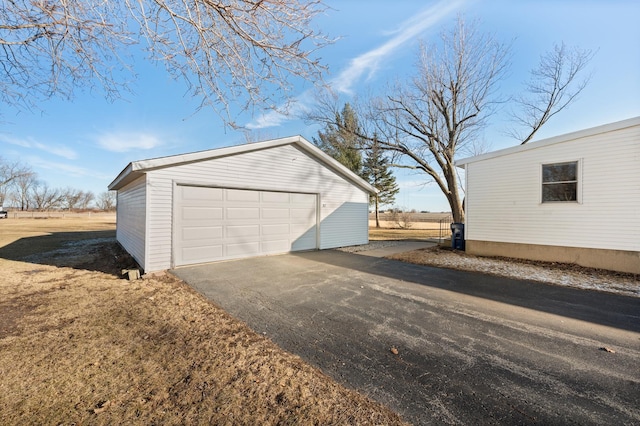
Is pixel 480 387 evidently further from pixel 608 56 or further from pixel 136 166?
pixel 608 56

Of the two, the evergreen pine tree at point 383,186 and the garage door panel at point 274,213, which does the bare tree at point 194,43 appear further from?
the evergreen pine tree at point 383,186

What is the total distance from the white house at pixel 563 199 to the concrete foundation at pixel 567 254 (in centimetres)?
2

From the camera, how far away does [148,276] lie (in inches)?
242

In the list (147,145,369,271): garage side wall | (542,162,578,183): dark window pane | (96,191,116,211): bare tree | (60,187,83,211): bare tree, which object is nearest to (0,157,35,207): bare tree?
(60,187,83,211): bare tree

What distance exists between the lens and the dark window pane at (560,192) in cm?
733

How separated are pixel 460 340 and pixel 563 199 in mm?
7181

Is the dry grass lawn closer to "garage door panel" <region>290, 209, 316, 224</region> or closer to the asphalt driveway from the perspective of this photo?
the asphalt driveway

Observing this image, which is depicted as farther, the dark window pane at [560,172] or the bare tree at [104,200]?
the bare tree at [104,200]

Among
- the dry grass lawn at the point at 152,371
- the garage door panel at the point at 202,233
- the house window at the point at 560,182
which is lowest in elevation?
the dry grass lawn at the point at 152,371

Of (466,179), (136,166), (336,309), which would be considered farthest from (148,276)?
(466,179)

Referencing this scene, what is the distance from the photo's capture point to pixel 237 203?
784cm

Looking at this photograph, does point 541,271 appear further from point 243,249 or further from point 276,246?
point 243,249

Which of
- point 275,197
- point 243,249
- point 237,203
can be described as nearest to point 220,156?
point 237,203

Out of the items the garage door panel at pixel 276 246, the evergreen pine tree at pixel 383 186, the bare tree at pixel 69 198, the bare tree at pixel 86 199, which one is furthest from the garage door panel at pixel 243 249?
the bare tree at pixel 86 199
